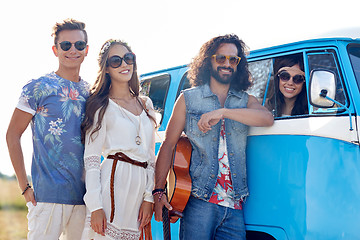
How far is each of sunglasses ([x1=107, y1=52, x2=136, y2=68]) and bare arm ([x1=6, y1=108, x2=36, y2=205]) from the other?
74 centimetres

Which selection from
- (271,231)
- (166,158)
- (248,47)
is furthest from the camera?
(248,47)

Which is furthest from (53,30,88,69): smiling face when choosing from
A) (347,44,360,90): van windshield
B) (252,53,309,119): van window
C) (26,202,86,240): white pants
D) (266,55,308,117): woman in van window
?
(347,44,360,90): van windshield

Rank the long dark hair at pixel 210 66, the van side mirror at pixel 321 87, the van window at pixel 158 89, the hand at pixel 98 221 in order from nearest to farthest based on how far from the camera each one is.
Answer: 1. the van side mirror at pixel 321 87
2. the hand at pixel 98 221
3. the long dark hair at pixel 210 66
4. the van window at pixel 158 89

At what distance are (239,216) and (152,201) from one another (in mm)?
688

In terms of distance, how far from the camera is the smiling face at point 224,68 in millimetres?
3750

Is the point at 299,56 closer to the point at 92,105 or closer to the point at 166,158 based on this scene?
the point at 166,158

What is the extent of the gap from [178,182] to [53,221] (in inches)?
38.7

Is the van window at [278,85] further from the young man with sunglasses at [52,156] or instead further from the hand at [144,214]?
the young man with sunglasses at [52,156]

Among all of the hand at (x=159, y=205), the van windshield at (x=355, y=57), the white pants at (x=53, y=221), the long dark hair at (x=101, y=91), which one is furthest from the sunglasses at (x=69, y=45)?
the van windshield at (x=355, y=57)

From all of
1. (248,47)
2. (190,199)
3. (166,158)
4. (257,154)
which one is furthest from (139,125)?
(248,47)

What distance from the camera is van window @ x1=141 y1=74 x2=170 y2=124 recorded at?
519 cm

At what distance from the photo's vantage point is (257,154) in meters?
3.63

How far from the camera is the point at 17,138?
3547 millimetres

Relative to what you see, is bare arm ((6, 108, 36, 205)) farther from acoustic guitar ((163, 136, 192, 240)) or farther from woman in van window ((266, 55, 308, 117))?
woman in van window ((266, 55, 308, 117))
